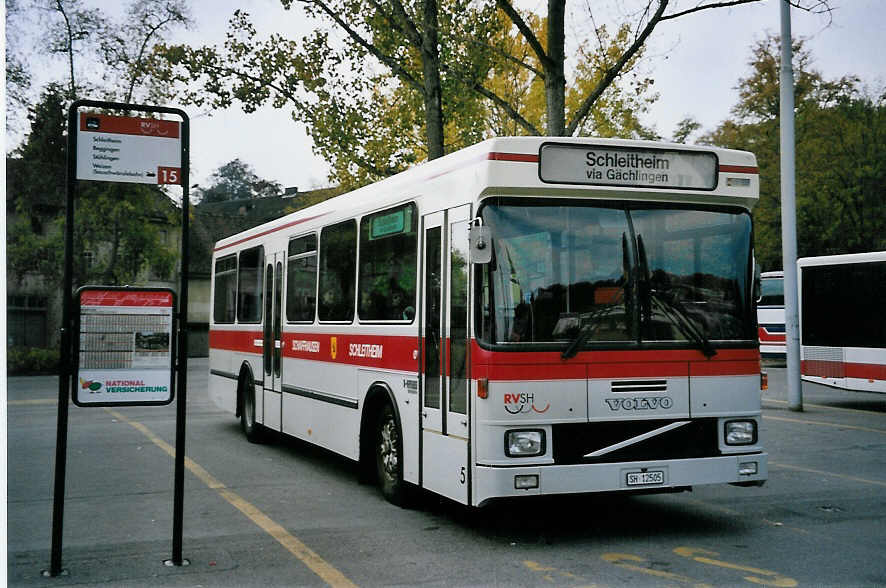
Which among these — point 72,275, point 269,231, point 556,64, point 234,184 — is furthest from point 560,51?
point 234,184

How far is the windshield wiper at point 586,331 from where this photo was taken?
→ 767cm

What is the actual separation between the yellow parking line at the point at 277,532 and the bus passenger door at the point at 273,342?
1314 millimetres

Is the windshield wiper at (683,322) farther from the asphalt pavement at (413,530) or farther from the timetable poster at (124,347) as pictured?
the timetable poster at (124,347)

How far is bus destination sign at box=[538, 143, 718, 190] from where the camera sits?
7.89 metres

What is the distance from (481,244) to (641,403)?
1779 millimetres

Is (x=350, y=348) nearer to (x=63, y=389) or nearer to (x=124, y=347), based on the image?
(x=124, y=347)

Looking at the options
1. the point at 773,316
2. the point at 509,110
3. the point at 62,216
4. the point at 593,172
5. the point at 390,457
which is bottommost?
the point at 390,457

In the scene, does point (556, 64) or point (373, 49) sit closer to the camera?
point (556, 64)

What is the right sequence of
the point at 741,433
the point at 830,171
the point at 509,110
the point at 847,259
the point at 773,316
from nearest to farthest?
the point at 741,433 < the point at 509,110 < the point at 847,259 < the point at 773,316 < the point at 830,171

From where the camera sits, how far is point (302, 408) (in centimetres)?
1242

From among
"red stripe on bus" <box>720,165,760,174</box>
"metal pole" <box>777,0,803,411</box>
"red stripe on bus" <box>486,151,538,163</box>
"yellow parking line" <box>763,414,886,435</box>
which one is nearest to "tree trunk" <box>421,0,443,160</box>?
"metal pole" <box>777,0,803,411</box>

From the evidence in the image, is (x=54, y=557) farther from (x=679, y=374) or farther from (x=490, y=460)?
(x=679, y=374)

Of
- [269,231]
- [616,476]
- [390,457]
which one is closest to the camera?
[616,476]

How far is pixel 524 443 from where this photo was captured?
7.56 metres
